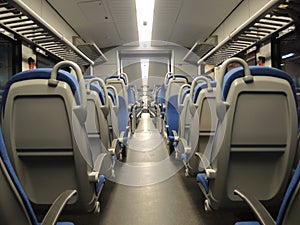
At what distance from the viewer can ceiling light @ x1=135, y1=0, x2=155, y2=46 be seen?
559cm

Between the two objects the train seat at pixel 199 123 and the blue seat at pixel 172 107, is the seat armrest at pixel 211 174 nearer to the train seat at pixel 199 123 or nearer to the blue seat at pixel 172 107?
the train seat at pixel 199 123

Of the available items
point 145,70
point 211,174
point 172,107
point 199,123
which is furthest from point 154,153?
A: point 145,70

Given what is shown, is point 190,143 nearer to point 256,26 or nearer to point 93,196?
point 93,196

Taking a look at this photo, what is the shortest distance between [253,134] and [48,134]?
1.14 metres

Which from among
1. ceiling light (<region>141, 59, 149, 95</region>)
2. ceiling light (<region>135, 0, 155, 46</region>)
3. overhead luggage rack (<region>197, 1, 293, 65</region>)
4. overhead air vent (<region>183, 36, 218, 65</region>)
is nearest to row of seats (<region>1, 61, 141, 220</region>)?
overhead luggage rack (<region>197, 1, 293, 65</region>)

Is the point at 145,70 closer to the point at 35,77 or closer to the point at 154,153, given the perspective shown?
the point at 154,153

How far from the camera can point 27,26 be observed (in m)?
3.50

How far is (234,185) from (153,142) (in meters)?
4.47

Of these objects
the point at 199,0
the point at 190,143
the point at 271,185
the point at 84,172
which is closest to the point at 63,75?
the point at 84,172

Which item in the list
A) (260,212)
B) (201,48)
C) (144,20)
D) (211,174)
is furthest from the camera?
(201,48)

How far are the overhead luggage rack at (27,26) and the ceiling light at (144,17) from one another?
6.47 ft

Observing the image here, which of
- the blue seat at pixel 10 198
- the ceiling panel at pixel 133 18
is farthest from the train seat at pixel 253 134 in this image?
the ceiling panel at pixel 133 18

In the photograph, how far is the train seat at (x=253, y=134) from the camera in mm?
1394

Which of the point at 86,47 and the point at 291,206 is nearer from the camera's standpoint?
the point at 291,206
